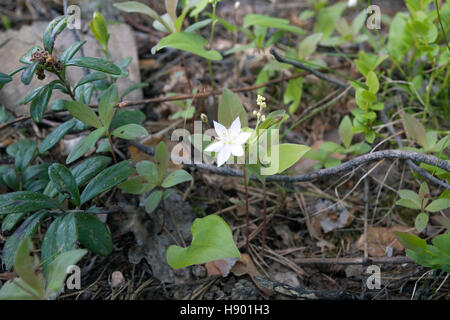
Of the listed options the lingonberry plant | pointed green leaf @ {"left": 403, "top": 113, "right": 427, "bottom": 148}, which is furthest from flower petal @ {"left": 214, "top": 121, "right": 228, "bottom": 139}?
pointed green leaf @ {"left": 403, "top": 113, "right": 427, "bottom": 148}

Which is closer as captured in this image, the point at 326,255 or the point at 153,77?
the point at 326,255

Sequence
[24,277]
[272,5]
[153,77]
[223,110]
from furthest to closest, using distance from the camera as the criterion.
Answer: [272,5], [153,77], [223,110], [24,277]

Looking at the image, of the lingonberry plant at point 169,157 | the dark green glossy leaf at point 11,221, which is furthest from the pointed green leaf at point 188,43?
the dark green glossy leaf at point 11,221

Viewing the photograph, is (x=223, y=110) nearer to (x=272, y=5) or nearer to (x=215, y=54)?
(x=215, y=54)

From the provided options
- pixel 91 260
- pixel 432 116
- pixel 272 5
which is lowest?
pixel 91 260

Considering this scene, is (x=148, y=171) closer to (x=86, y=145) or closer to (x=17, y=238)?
(x=86, y=145)
